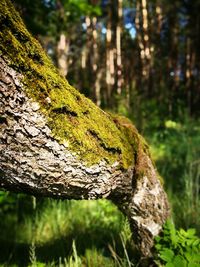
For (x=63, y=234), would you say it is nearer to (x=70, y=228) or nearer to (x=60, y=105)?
(x=70, y=228)

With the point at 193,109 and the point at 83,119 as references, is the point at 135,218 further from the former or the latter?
the point at 193,109

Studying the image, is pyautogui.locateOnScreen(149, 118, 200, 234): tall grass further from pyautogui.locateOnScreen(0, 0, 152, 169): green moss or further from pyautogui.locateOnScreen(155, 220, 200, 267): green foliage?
pyautogui.locateOnScreen(0, 0, 152, 169): green moss

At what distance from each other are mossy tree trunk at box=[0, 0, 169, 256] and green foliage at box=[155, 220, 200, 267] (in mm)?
291

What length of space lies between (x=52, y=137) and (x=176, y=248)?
1209mm

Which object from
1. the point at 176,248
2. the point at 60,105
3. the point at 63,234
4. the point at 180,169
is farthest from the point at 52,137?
the point at 180,169

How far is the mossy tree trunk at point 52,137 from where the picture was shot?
1.47 m

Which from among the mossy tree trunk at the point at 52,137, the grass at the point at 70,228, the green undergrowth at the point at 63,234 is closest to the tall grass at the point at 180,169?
the grass at the point at 70,228

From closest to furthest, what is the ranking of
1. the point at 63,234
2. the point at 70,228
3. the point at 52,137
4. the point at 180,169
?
the point at 52,137 < the point at 63,234 < the point at 70,228 < the point at 180,169

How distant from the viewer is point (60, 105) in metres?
1.66

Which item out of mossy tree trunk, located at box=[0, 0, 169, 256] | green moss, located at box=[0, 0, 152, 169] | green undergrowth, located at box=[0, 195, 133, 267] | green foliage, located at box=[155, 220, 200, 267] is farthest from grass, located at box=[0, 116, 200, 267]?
green moss, located at box=[0, 0, 152, 169]

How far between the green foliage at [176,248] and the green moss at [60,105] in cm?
58

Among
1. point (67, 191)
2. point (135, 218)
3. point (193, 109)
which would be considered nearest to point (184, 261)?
point (135, 218)

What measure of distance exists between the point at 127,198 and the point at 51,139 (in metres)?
0.84

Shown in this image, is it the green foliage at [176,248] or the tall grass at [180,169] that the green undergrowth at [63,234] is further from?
the tall grass at [180,169]
